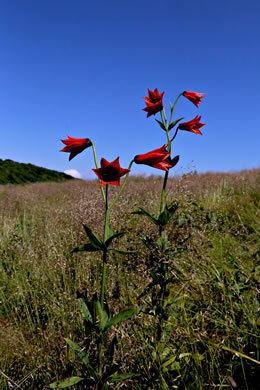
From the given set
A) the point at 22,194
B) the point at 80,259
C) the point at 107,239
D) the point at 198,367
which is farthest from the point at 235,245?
the point at 22,194

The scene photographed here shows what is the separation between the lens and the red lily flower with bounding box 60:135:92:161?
3.69ft

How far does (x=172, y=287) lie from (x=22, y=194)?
4.82m

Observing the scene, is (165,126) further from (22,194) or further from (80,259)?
(22,194)

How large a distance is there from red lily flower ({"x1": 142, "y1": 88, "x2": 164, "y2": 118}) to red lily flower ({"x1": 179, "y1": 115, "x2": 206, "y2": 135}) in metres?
0.17

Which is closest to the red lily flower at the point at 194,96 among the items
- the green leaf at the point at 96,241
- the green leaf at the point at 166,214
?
the green leaf at the point at 166,214

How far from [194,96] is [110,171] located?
977mm

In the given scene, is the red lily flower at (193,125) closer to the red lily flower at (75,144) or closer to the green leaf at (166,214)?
the green leaf at (166,214)

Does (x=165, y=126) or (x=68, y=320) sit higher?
(x=165, y=126)

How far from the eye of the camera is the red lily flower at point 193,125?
1493 millimetres

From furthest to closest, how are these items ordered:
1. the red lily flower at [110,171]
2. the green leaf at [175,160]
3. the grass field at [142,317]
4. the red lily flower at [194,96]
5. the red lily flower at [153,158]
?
the red lily flower at [194,96] → the green leaf at [175,160] → the grass field at [142,317] → the red lily flower at [153,158] → the red lily flower at [110,171]

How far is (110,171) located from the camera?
3.37 feet

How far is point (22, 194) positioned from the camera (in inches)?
242

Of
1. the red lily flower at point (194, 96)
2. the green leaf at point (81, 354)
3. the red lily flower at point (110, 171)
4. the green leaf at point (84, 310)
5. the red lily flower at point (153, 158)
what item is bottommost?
the green leaf at point (81, 354)

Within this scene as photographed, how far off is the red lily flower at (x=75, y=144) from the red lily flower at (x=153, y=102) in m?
0.58
